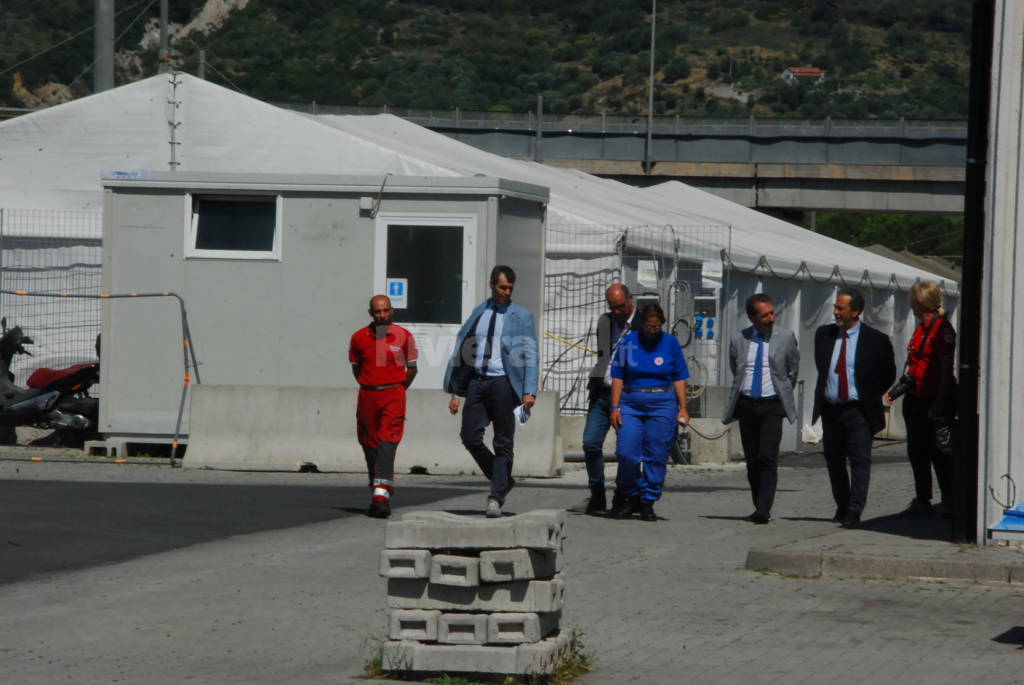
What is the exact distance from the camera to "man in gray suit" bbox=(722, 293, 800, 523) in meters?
12.7

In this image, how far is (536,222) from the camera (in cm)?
1836

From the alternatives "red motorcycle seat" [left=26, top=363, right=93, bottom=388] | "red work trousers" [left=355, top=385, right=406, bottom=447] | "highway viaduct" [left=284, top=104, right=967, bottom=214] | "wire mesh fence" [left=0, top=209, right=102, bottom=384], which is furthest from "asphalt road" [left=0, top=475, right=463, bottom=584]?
"highway viaduct" [left=284, top=104, right=967, bottom=214]

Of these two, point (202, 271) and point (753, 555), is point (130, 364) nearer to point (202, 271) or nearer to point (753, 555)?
point (202, 271)

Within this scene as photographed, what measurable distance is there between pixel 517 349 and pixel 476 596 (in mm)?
5165

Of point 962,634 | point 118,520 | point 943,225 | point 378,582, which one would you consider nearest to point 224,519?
point 118,520

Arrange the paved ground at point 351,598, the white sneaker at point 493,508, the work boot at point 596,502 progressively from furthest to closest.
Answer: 1. the work boot at point 596,502
2. the white sneaker at point 493,508
3. the paved ground at point 351,598

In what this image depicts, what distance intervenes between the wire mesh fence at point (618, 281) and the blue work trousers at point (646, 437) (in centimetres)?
717

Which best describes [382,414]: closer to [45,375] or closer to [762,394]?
[762,394]

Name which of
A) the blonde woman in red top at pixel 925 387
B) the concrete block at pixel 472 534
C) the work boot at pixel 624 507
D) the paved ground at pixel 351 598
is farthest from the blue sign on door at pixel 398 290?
the concrete block at pixel 472 534

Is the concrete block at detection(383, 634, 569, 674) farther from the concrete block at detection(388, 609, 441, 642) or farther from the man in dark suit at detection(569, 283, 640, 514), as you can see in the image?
the man in dark suit at detection(569, 283, 640, 514)

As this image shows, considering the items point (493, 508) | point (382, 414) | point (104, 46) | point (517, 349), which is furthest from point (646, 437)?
point (104, 46)

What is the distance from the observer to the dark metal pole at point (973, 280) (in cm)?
1070

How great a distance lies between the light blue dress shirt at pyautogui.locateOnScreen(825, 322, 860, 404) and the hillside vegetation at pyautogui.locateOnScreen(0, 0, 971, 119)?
8302 cm

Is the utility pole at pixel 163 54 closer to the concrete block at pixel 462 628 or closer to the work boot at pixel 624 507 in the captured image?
the work boot at pixel 624 507
